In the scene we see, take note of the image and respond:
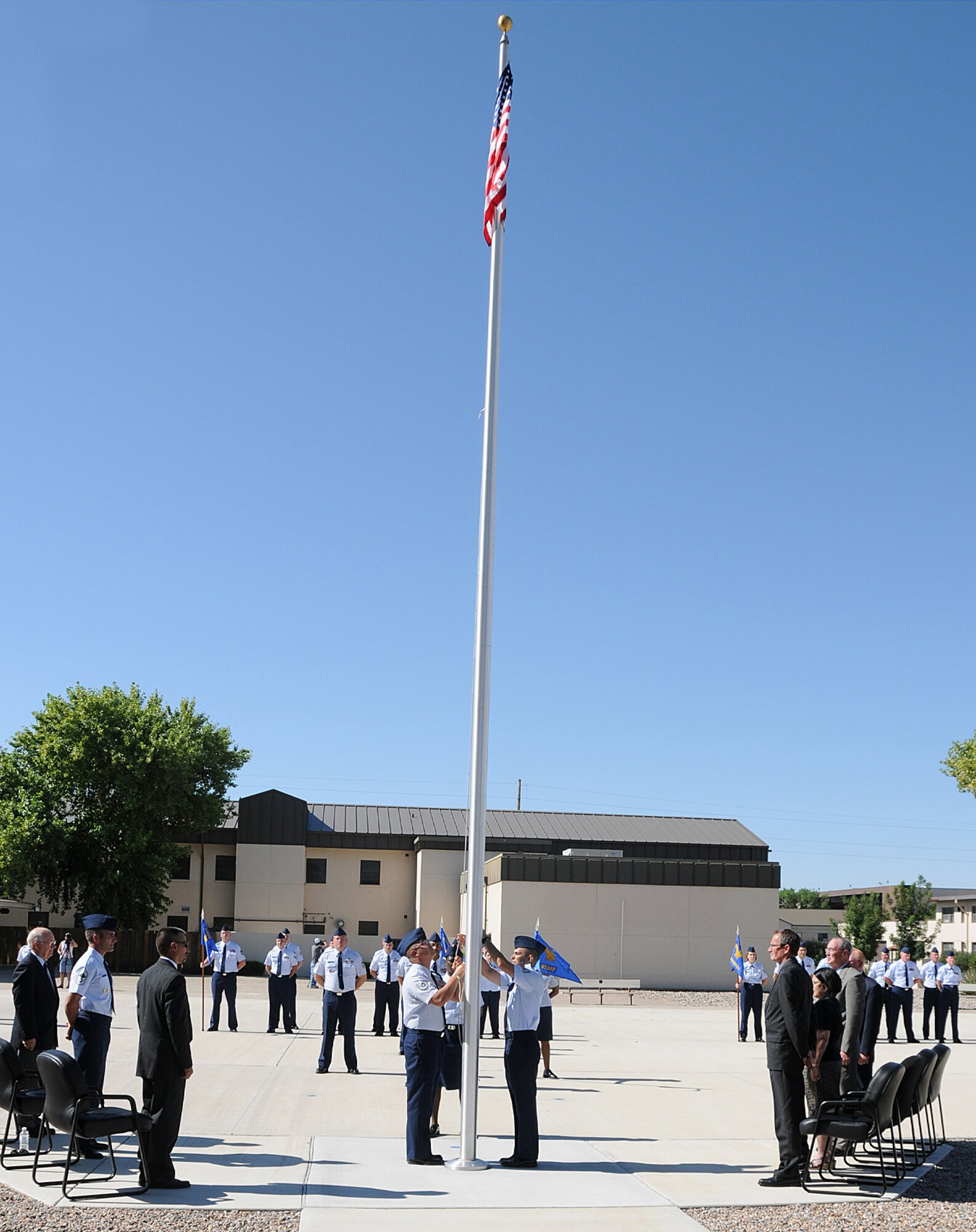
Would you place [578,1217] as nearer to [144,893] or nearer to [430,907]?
[144,893]

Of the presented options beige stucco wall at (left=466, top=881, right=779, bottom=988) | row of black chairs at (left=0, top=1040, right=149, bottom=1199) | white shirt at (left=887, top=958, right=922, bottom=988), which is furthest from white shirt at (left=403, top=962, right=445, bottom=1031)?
beige stucco wall at (left=466, top=881, right=779, bottom=988)

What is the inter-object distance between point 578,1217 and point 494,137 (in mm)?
9323

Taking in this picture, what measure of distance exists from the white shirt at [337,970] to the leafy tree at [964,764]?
1128 inches

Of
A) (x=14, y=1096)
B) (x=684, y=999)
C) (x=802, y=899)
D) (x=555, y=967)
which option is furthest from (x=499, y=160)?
(x=802, y=899)

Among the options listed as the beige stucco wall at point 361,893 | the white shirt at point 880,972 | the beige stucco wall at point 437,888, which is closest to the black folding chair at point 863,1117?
the white shirt at point 880,972

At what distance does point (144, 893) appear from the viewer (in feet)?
164

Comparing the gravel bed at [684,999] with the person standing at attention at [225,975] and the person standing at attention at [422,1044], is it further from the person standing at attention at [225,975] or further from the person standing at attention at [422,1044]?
the person standing at attention at [422,1044]

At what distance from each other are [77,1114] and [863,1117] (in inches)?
239

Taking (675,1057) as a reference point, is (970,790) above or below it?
above

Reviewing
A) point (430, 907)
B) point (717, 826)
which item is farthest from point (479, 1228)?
point (717, 826)

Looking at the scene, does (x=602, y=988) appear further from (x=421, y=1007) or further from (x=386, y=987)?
(x=421, y=1007)

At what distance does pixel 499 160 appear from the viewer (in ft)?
37.2

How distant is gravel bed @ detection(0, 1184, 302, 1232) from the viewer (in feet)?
25.3

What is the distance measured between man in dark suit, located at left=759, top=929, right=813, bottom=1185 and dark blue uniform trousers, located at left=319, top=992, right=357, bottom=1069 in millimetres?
8477
